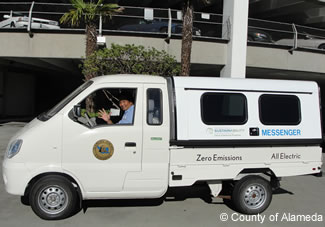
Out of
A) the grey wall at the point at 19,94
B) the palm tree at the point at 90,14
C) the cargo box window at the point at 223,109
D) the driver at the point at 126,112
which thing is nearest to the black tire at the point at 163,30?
the palm tree at the point at 90,14

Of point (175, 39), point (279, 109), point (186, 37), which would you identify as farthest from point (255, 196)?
point (175, 39)

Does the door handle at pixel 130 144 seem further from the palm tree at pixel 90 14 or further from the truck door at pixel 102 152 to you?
the palm tree at pixel 90 14

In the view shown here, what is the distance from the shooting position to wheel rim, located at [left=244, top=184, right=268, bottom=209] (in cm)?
470

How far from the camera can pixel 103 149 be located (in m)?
4.14

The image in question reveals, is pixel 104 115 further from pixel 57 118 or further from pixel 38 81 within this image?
pixel 38 81

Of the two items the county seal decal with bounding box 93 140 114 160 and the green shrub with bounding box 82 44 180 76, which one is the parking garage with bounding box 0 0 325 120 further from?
the county seal decal with bounding box 93 140 114 160

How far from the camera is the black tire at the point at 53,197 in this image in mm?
4086

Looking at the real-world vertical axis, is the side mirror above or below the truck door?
above

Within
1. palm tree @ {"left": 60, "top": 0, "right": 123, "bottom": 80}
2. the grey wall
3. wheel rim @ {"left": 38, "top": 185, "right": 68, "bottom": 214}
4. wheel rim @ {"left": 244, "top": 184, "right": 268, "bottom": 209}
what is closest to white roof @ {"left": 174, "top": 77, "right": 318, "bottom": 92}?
wheel rim @ {"left": 244, "top": 184, "right": 268, "bottom": 209}

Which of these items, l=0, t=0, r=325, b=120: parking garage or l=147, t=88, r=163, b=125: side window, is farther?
l=0, t=0, r=325, b=120: parking garage

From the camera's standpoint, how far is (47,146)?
4020mm

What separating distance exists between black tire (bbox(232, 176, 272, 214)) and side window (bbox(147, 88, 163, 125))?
1.71 m

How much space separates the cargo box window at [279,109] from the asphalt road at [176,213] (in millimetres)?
1534

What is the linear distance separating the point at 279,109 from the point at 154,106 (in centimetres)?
205
